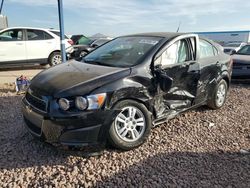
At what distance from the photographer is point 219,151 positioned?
3.83 meters

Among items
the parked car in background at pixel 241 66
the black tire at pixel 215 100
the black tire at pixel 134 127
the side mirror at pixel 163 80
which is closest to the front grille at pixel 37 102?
the black tire at pixel 134 127

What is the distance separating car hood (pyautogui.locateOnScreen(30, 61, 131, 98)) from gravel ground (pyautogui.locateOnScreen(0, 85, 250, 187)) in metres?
0.83

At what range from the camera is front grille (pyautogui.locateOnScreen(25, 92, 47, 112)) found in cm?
336

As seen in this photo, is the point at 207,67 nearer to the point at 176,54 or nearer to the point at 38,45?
the point at 176,54

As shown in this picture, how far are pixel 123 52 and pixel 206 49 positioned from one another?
177 cm

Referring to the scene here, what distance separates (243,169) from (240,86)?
17.7 ft

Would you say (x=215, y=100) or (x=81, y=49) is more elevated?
(x=81, y=49)

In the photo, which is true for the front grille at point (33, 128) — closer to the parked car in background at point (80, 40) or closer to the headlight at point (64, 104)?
the headlight at point (64, 104)

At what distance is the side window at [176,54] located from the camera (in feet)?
13.8

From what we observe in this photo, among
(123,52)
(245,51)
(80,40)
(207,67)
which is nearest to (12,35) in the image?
(123,52)

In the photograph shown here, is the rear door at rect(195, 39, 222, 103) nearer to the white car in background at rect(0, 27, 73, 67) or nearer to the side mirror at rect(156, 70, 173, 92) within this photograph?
the side mirror at rect(156, 70, 173, 92)

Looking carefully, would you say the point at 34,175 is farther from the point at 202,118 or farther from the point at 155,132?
the point at 202,118

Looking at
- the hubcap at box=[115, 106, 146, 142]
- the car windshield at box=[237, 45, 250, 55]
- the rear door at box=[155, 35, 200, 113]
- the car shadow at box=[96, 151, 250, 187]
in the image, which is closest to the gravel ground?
the car shadow at box=[96, 151, 250, 187]

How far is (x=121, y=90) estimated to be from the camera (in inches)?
138
